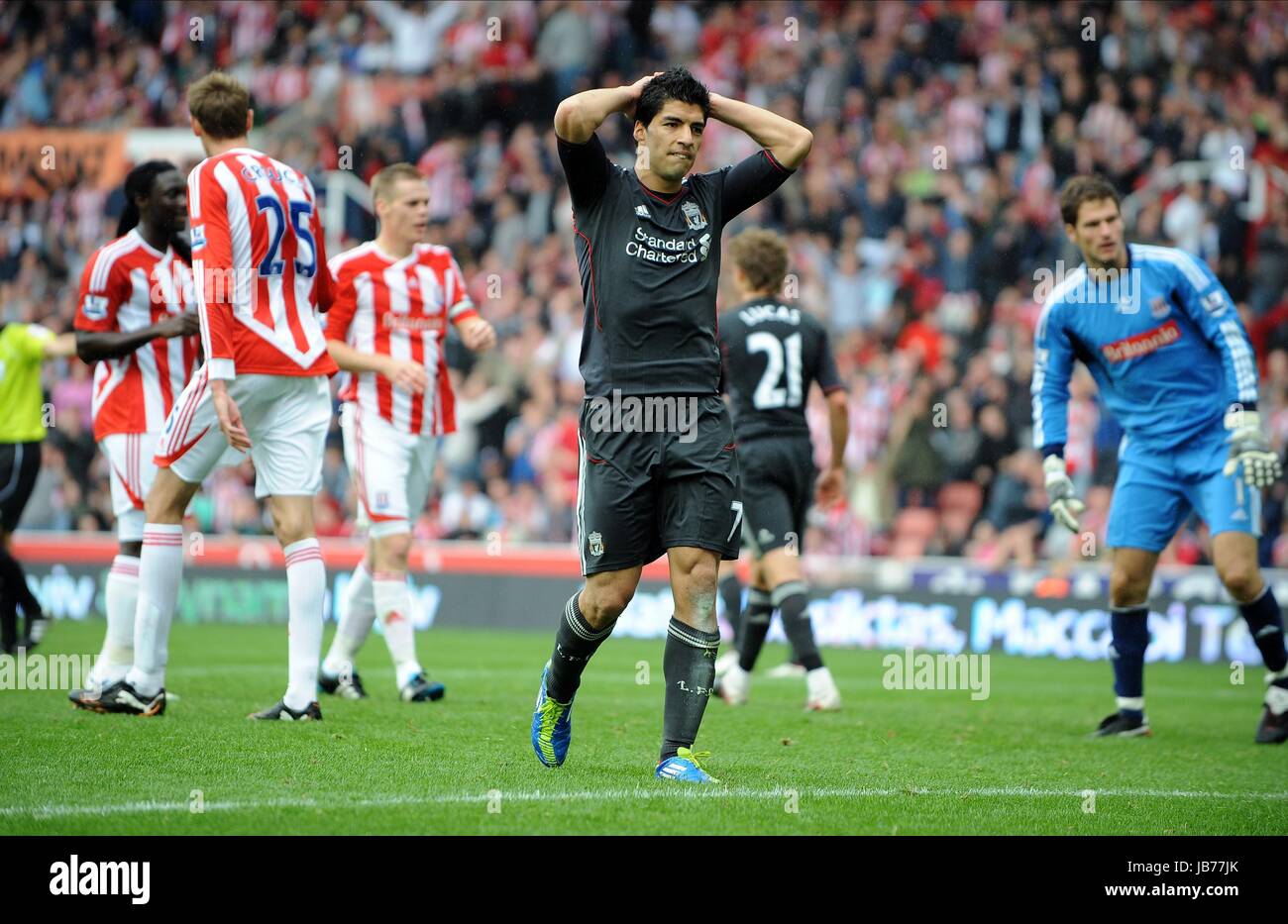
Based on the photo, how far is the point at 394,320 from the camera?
30.0 ft

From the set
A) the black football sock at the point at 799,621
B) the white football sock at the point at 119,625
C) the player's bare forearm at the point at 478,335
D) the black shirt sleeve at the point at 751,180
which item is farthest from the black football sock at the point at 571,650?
the black football sock at the point at 799,621

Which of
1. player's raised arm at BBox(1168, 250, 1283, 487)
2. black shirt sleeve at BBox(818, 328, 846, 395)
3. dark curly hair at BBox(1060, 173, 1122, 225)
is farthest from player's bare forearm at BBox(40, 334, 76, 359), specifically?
player's raised arm at BBox(1168, 250, 1283, 487)

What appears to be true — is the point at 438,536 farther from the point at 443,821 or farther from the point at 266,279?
the point at 443,821

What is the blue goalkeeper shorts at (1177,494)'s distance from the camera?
318 inches

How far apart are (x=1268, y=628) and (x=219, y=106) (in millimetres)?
5868

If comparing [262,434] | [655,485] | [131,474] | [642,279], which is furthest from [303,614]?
[642,279]

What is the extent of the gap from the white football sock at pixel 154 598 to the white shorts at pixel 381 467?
1.64m

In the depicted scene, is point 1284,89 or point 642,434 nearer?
point 642,434

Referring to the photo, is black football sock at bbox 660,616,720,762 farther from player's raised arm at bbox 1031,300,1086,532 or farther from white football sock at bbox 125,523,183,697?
player's raised arm at bbox 1031,300,1086,532

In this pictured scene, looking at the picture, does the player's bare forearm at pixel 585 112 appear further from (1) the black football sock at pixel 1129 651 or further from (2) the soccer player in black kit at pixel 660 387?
(1) the black football sock at pixel 1129 651

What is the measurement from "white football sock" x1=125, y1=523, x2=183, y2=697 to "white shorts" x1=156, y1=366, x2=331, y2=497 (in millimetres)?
305

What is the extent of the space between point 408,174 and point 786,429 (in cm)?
266
